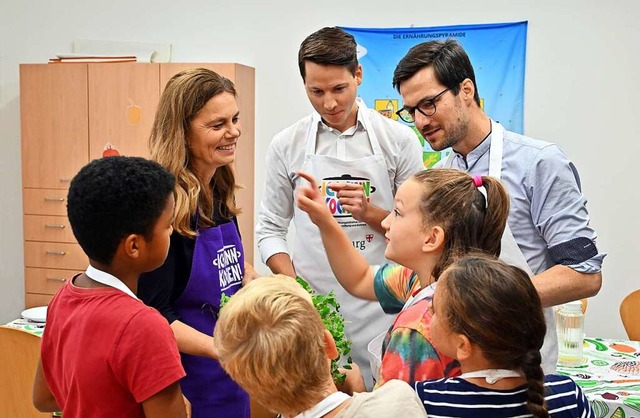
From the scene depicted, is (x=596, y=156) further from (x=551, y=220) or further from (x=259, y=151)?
(x=551, y=220)

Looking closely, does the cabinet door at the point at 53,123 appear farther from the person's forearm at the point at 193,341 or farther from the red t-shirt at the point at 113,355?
the red t-shirt at the point at 113,355

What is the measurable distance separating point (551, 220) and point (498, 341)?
67 centimetres

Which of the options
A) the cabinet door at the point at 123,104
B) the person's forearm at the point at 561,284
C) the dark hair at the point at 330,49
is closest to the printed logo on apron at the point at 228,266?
the dark hair at the point at 330,49

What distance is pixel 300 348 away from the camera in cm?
110

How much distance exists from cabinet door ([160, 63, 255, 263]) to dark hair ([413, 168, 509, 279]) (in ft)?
9.15

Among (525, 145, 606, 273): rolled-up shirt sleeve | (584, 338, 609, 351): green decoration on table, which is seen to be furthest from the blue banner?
(525, 145, 606, 273): rolled-up shirt sleeve

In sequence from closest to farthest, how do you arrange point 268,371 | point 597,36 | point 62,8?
point 268,371 < point 597,36 < point 62,8

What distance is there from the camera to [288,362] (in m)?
1.09

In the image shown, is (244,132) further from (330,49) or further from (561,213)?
(561,213)

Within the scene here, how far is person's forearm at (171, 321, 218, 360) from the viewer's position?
1545 mm

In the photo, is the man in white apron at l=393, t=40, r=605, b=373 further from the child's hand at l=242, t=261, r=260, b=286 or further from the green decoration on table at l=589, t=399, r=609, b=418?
the child's hand at l=242, t=261, r=260, b=286

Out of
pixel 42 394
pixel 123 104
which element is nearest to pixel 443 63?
pixel 42 394

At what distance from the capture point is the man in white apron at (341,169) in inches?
85.0

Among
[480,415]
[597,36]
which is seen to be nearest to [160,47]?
[597,36]
